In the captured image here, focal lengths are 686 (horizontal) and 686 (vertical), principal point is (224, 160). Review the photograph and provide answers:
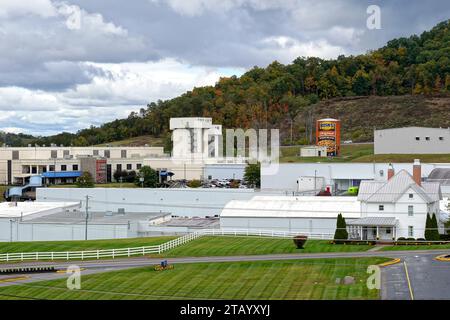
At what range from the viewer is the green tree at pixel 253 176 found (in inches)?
4021

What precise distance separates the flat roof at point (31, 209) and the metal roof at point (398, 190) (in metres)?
34.1

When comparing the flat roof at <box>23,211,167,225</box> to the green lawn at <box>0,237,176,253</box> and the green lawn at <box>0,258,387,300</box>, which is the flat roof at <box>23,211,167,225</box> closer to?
the green lawn at <box>0,237,176,253</box>

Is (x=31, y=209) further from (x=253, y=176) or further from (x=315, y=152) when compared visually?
(x=315, y=152)

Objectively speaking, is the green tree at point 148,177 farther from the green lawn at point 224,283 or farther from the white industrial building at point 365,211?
the green lawn at point 224,283

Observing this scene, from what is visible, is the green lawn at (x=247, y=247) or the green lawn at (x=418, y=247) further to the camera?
the green lawn at (x=247, y=247)

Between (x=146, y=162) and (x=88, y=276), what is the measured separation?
83.0 metres

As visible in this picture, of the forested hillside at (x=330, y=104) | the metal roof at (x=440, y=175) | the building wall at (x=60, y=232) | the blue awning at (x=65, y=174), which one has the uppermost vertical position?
the forested hillside at (x=330, y=104)

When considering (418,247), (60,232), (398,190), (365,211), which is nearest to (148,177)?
(60,232)

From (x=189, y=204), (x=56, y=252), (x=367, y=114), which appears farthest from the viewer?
(x=367, y=114)

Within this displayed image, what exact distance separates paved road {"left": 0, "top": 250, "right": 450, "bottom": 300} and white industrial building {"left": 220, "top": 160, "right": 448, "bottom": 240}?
10840mm

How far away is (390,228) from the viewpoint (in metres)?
55.8

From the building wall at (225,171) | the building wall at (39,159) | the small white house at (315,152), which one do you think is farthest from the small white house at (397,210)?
the building wall at (39,159)
